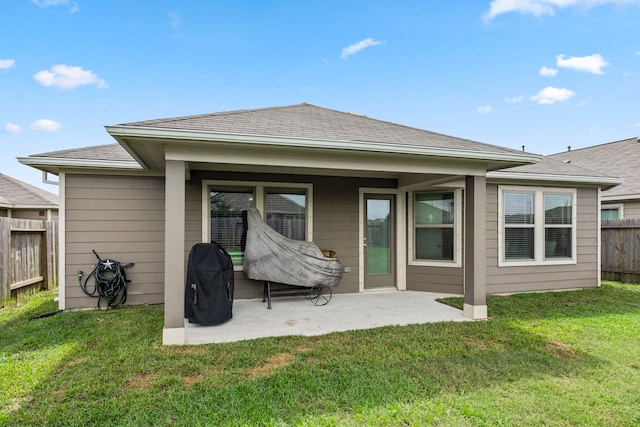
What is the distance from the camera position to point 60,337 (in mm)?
3760

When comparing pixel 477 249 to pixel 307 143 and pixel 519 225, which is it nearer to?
pixel 519 225

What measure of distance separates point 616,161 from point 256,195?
39.3 feet

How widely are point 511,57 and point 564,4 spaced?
1.85m

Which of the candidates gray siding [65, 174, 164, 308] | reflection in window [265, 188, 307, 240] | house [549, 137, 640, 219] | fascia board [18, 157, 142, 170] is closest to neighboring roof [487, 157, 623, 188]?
house [549, 137, 640, 219]

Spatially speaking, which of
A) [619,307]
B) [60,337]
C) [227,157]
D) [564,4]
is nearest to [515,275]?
[619,307]

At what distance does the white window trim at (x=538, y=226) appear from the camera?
622 centimetres

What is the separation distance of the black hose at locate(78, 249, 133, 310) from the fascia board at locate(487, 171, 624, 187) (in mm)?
6311

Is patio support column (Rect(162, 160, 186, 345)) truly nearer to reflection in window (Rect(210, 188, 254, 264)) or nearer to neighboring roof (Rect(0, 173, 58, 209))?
reflection in window (Rect(210, 188, 254, 264))

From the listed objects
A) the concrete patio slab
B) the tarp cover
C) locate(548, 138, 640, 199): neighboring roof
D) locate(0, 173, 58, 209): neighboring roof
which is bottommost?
the concrete patio slab

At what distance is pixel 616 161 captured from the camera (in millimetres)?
10836

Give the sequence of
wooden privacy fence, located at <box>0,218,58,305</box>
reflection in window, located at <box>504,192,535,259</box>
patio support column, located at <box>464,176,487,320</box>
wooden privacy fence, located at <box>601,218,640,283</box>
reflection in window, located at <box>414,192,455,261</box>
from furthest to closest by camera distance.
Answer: wooden privacy fence, located at <box>601,218,640,283</box> < reflection in window, located at <box>504,192,535,259</box> < reflection in window, located at <box>414,192,455,261</box> < wooden privacy fence, located at <box>0,218,58,305</box> < patio support column, located at <box>464,176,487,320</box>

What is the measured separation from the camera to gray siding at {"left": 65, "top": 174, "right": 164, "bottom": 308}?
16.4ft

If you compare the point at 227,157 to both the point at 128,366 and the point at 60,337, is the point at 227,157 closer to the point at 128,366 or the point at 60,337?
the point at 128,366

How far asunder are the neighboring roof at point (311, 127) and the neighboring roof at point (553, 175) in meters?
1.64
